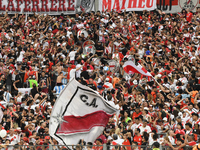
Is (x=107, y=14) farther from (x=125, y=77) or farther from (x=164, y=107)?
(x=164, y=107)

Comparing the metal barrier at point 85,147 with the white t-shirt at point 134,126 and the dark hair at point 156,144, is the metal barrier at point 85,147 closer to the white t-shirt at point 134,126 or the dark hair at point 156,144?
the dark hair at point 156,144

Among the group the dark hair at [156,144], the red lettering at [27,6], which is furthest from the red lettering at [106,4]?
the dark hair at [156,144]

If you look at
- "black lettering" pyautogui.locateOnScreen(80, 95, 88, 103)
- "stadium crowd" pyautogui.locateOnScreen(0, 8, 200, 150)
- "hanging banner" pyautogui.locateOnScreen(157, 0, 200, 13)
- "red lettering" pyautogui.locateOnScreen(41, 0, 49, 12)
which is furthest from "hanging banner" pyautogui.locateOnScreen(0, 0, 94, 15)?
"black lettering" pyautogui.locateOnScreen(80, 95, 88, 103)

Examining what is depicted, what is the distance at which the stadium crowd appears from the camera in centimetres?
1599

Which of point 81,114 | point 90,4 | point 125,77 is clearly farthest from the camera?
point 90,4

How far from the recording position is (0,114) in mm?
18109

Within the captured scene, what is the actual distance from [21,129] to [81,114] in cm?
385

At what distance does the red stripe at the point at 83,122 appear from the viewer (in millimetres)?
14297

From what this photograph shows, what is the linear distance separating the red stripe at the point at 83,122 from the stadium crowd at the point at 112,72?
0.72m

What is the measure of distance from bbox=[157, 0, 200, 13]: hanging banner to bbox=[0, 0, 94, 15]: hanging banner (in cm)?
459

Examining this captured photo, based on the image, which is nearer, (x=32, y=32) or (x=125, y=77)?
(x=125, y=77)

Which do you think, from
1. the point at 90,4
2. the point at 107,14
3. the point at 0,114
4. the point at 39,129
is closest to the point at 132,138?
the point at 39,129

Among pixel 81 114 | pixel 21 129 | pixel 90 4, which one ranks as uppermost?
pixel 90 4

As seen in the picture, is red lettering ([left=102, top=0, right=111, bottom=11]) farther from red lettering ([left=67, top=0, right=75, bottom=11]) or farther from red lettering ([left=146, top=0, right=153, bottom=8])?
red lettering ([left=146, top=0, right=153, bottom=8])
